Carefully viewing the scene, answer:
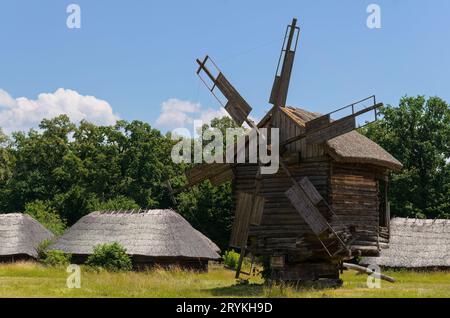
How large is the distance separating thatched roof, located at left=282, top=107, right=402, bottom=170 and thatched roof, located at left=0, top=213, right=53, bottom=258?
22.8 metres

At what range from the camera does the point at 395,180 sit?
4662 centimetres

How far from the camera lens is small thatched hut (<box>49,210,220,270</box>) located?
35312 mm

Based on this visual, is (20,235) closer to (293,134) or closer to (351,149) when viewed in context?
(293,134)

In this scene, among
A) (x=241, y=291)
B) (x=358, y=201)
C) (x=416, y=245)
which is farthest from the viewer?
(x=416, y=245)

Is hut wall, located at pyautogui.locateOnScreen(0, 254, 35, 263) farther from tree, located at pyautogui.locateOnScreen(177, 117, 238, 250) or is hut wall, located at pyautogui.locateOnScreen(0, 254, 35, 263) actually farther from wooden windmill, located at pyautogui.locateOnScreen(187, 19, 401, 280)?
wooden windmill, located at pyautogui.locateOnScreen(187, 19, 401, 280)

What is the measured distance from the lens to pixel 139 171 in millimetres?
58219

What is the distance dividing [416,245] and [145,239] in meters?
14.8

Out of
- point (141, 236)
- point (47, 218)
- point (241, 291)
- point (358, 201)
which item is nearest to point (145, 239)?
point (141, 236)

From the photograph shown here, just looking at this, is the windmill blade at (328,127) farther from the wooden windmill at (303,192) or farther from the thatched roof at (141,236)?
the thatched roof at (141,236)

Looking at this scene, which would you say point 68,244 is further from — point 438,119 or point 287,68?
point 438,119

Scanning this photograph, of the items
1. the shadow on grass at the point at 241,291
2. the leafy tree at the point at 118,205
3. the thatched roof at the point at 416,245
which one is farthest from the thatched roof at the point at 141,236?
the shadow on grass at the point at 241,291

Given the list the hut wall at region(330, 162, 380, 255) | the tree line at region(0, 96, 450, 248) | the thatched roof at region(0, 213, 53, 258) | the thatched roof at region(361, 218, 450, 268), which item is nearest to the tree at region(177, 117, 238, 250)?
the tree line at region(0, 96, 450, 248)

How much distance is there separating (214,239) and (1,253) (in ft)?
49.2

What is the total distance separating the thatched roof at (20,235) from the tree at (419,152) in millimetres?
23509
